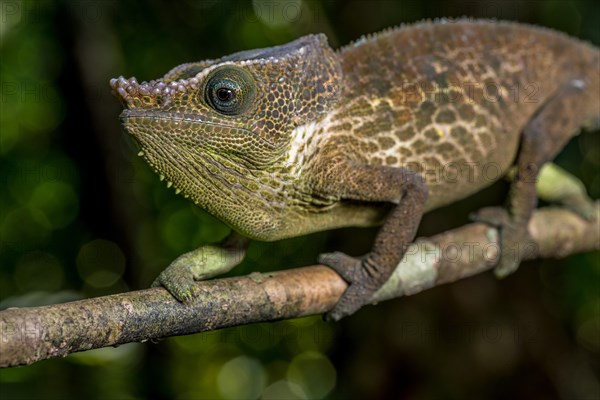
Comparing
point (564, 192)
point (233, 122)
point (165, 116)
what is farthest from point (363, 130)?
point (564, 192)

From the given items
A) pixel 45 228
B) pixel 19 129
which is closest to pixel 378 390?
pixel 45 228

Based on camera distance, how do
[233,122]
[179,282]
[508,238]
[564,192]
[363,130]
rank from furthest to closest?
[564,192], [508,238], [363,130], [233,122], [179,282]

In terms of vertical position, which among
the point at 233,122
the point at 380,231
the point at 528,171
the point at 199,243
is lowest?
the point at 199,243

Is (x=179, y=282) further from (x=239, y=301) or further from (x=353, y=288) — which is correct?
(x=353, y=288)

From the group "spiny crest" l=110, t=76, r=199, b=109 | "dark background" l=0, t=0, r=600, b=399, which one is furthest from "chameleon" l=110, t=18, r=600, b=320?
"dark background" l=0, t=0, r=600, b=399

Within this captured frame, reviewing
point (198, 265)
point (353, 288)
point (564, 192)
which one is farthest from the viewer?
point (564, 192)

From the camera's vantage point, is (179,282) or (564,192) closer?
(179,282)

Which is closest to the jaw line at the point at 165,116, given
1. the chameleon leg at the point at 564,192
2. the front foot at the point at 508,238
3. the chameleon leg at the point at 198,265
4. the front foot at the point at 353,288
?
the chameleon leg at the point at 198,265
